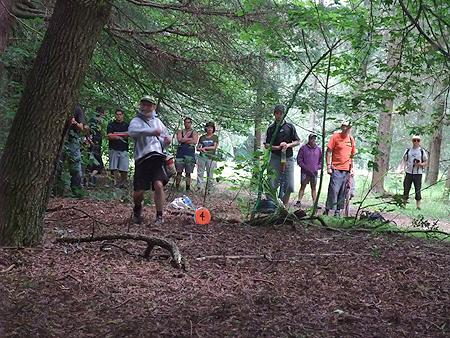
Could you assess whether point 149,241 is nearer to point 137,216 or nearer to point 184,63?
point 137,216

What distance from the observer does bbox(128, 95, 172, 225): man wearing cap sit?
6.39m

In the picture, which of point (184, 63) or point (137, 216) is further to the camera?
point (184, 63)

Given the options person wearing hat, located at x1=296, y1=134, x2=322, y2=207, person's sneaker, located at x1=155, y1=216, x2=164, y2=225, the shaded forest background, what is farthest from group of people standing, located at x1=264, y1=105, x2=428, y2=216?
person wearing hat, located at x1=296, y1=134, x2=322, y2=207

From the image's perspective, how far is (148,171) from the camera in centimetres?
654

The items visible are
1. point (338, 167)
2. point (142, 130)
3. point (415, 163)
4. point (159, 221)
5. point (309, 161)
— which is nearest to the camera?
point (142, 130)

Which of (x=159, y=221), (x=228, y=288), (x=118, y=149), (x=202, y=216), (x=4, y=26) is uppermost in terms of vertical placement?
(x=4, y=26)

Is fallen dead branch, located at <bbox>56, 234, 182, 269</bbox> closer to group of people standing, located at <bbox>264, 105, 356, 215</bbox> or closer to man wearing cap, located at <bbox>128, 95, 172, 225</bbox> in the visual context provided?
man wearing cap, located at <bbox>128, 95, 172, 225</bbox>

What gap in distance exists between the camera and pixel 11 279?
11.8 feet

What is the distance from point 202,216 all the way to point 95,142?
5085mm

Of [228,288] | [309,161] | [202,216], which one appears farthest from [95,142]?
[228,288]

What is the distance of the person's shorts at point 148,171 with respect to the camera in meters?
6.48

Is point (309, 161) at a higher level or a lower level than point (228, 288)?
higher

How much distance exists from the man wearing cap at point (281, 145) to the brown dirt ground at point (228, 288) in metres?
2.52

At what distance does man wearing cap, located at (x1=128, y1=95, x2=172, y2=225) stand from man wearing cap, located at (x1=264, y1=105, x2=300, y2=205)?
225 cm
